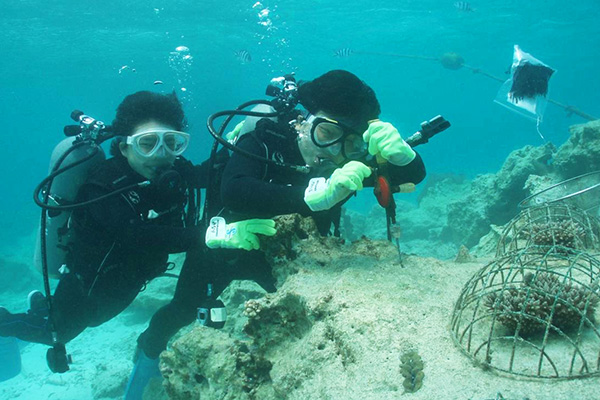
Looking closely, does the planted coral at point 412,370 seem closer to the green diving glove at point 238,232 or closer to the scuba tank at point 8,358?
the green diving glove at point 238,232

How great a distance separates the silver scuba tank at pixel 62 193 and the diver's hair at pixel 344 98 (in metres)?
3.14

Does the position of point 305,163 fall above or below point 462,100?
above

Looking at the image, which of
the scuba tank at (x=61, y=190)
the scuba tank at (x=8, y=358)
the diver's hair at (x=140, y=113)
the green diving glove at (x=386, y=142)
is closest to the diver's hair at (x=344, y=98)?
the green diving glove at (x=386, y=142)

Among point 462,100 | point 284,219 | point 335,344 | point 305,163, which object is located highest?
point 305,163

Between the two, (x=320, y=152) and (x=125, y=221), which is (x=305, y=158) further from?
(x=125, y=221)

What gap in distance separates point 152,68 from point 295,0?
19.9 m

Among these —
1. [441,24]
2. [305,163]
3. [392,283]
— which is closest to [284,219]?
[305,163]

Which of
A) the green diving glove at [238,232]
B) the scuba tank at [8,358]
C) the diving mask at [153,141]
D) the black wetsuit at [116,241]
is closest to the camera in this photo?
the green diving glove at [238,232]

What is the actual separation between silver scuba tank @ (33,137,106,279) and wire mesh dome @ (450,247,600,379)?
14.8 feet

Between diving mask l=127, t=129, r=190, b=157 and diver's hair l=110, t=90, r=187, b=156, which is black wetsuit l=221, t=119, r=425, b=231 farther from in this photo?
diver's hair l=110, t=90, r=187, b=156

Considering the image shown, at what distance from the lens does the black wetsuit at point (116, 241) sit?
3836 millimetres

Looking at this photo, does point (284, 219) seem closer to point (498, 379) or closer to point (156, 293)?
point (498, 379)

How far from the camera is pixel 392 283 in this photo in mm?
2840

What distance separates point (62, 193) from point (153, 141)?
Answer: 4.41 ft
